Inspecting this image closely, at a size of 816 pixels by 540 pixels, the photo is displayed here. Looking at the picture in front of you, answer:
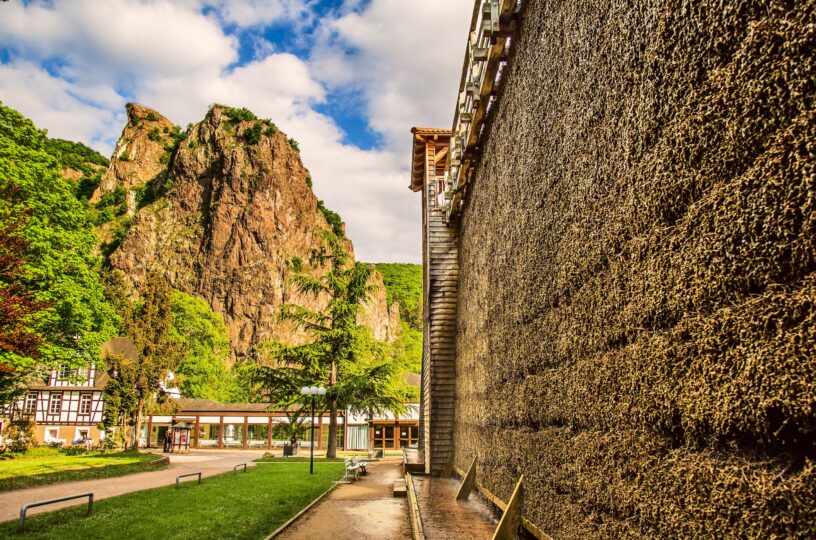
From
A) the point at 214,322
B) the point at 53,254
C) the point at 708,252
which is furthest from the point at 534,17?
the point at 214,322

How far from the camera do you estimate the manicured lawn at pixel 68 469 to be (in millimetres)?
15067

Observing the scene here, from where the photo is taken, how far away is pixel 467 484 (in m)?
8.54

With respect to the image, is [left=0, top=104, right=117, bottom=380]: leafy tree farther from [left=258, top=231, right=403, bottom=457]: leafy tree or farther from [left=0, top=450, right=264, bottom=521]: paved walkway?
[left=258, top=231, right=403, bottom=457]: leafy tree

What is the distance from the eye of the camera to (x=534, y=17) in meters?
5.31

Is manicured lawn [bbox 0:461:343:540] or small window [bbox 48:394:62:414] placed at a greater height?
small window [bbox 48:394:62:414]

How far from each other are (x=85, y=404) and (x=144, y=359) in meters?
23.1

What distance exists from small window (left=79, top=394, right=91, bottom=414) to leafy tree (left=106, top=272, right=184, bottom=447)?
20642mm

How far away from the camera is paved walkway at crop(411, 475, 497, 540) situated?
6.33 m

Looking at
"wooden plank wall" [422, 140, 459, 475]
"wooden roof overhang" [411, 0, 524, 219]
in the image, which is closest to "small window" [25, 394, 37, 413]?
"wooden plank wall" [422, 140, 459, 475]

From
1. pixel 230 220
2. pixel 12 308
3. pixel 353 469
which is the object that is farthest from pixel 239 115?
pixel 12 308

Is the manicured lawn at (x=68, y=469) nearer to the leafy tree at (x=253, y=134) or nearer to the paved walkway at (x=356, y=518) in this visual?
the paved walkway at (x=356, y=518)

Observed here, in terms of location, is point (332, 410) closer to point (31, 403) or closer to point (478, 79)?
point (478, 79)

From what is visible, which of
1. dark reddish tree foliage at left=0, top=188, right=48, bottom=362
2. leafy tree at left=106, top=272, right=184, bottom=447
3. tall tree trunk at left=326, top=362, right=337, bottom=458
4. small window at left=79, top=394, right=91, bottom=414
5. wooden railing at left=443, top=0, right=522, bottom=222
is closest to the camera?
wooden railing at left=443, top=0, right=522, bottom=222

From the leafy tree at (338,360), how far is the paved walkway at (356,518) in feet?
39.3
